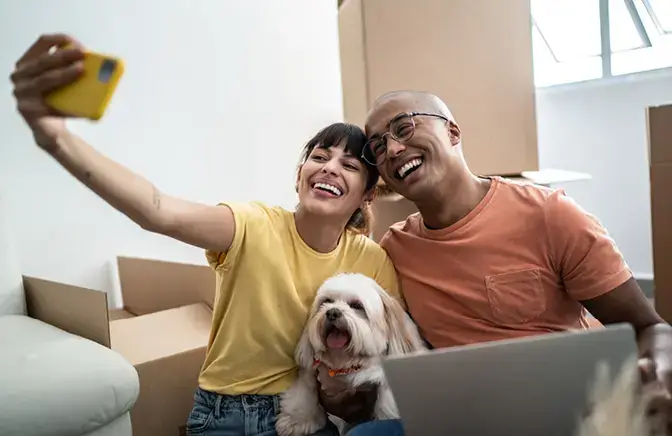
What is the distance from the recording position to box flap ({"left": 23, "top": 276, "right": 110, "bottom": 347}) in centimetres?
112

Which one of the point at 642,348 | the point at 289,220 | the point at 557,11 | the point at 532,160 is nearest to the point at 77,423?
the point at 289,220

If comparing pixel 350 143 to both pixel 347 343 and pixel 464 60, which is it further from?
pixel 464 60

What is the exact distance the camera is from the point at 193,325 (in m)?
1.45

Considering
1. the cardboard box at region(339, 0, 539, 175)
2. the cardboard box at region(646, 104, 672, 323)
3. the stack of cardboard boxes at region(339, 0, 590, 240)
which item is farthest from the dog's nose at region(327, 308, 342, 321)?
the cardboard box at region(646, 104, 672, 323)

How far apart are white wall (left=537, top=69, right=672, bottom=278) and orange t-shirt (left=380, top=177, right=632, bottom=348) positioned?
6.71ft

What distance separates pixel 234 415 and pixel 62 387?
1.05 feet

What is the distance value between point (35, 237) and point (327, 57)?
141 cm

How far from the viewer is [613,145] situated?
292 centimetres

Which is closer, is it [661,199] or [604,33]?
[661,199]

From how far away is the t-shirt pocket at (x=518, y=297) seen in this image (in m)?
1.07

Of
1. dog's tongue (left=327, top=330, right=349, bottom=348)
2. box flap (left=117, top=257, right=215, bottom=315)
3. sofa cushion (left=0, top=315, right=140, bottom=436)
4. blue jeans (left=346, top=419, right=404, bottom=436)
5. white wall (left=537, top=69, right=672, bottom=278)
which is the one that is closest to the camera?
sofa cushion (left=0, top=315, right=140, bottom=436)

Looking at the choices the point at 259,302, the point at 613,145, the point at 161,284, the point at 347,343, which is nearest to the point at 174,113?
the point at 161,284

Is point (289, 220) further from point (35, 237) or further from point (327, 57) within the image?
point (327, 57)

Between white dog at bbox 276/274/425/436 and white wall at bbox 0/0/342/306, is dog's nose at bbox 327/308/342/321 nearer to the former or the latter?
white dog at bbox 276/274/425/436
